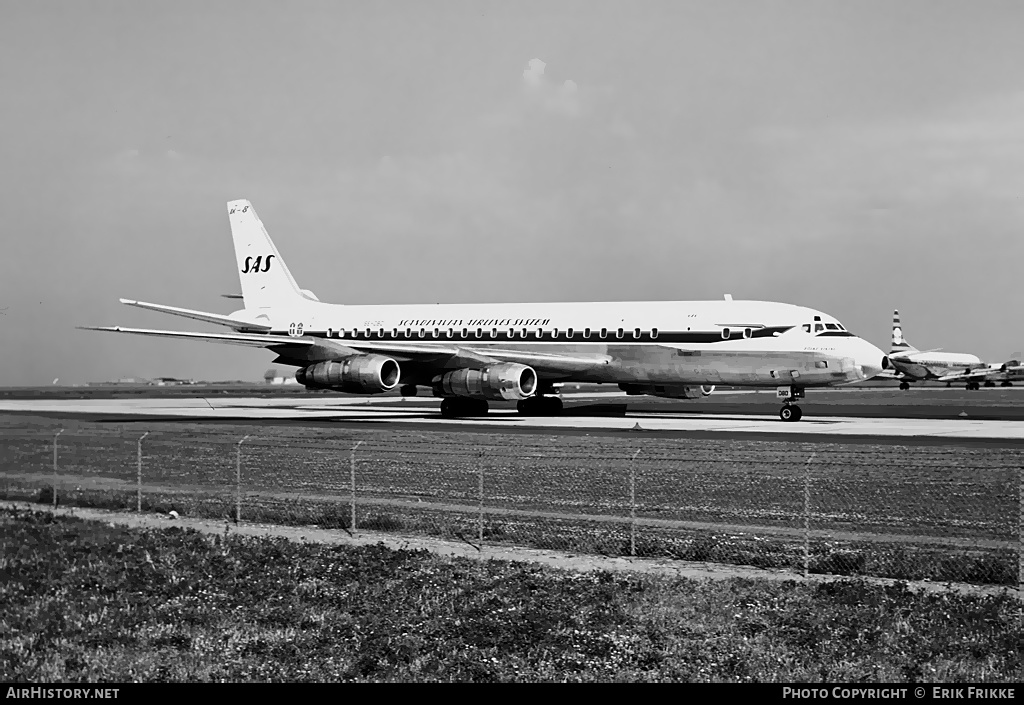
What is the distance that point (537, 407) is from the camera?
49969mm

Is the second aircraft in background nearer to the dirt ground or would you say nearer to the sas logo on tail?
the sas logo on tail

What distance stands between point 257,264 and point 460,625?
49.9 metres

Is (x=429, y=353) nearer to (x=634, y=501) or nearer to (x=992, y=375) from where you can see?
(x=634, y=501)

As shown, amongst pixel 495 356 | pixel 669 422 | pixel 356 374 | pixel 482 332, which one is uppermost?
pixel 482 332

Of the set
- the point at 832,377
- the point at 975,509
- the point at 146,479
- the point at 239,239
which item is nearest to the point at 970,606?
the point at 975,509

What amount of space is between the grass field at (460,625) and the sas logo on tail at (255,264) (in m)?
44.9

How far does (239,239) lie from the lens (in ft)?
201

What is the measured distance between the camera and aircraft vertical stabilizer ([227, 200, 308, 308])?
58.2 m

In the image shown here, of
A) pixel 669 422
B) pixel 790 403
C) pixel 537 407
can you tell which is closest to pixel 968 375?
pixel 537 407

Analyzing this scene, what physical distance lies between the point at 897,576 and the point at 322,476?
14.0 meters

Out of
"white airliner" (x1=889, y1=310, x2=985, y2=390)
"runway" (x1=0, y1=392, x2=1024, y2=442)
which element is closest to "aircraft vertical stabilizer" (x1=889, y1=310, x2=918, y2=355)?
"white airliner" (x1=889, y1=310, x2=985, y2=390)

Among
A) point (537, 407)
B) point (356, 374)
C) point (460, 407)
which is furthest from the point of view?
point (537, 407)

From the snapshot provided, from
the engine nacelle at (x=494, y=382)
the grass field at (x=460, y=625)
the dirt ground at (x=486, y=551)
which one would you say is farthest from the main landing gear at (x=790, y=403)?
the grass field at (x=460, y=625)

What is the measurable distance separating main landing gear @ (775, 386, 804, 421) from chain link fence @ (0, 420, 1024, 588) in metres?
17.0
